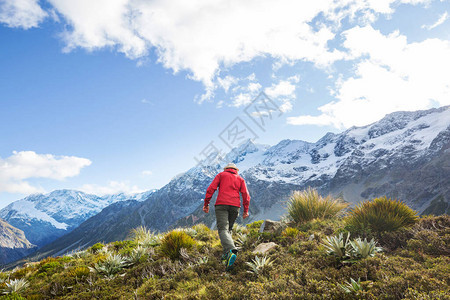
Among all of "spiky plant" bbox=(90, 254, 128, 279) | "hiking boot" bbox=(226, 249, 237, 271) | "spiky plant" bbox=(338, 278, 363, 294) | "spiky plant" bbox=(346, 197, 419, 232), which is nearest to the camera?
"spiky plant" bbox=(338, 278, 363, 294)

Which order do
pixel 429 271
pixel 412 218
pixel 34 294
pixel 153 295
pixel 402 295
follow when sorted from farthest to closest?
pixel 412 218 < pixel 34 294 < pixel 153 295 < pixel 429 271 < pixel 402 295

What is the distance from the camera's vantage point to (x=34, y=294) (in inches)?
225

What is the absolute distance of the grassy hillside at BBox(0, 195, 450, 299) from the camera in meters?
3.50

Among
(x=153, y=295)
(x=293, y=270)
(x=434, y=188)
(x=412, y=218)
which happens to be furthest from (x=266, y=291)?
(x=434, y=188)

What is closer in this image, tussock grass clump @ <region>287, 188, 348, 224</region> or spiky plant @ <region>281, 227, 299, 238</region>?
spiky plant @ <region>281, 227, 299, 238</region>

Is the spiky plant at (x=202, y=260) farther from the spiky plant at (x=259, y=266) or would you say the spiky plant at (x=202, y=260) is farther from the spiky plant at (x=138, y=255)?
the spiky plant at (x=138, y=255)

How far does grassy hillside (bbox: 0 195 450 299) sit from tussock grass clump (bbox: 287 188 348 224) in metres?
1.11

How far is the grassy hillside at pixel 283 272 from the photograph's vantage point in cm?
350

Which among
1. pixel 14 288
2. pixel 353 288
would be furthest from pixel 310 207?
pixel 14 288

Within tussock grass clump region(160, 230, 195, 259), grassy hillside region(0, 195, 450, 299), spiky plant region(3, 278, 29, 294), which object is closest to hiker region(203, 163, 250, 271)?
grassy hillside region(0, 195, 450, 299)

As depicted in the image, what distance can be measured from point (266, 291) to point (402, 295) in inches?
77.4

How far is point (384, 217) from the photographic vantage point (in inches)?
247

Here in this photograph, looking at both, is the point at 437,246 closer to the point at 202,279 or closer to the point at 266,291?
the point at 266,291

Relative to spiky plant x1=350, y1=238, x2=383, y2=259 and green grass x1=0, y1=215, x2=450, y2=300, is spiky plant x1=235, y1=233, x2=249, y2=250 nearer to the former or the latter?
green grass x1=0, y1=215, x2=450, y2=300
